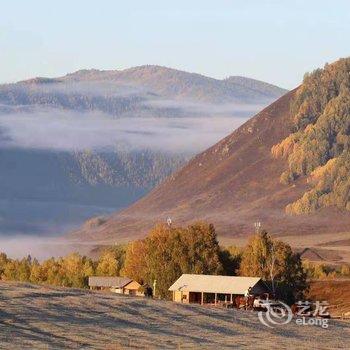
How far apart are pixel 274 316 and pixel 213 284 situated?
123 ft

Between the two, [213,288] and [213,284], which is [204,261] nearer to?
[213,284]

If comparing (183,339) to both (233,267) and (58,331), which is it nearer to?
(58,331)

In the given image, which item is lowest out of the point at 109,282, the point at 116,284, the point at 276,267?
the point at 116,284

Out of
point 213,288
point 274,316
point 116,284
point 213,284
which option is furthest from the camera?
point 116,284

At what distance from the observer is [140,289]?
17088 cm

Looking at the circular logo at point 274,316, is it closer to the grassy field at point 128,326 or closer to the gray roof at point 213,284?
the grassy field at point 128,326

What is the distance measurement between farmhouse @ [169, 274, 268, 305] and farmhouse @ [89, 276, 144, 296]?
1787cm

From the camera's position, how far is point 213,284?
151 meters

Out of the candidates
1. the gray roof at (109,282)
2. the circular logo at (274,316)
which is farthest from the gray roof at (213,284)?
the gray roof at (109,282)

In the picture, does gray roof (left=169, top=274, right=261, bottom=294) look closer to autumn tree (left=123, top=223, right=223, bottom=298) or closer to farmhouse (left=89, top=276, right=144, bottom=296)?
autumn tree (left=123, top=223, right=223, bottom=298)

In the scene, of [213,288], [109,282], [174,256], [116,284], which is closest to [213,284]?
[213,288]

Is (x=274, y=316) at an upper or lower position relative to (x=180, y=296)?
lower

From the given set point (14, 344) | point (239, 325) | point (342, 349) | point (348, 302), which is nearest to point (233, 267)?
point (348, 302)

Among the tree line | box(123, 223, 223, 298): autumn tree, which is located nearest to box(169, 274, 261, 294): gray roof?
the tree line
